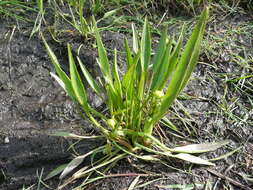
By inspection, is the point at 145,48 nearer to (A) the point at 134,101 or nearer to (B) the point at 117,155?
(A) the point at 134,101

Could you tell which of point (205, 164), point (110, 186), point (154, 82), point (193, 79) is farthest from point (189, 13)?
point (110, 186)

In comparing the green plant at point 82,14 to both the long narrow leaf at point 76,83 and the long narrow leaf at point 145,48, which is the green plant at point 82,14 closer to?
the long narrow leaf at point 145,48

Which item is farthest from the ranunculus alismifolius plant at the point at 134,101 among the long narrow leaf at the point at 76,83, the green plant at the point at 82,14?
the green plant at the point at 82,14

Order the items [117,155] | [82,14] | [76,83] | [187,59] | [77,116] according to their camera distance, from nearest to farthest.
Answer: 1. [187,59]
2. [76,83]
3. [117,155]
4. [77,116]
5. [82,14]

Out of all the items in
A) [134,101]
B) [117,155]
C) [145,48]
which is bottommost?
[117,155]

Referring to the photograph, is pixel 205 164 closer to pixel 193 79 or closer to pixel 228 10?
pixel 193 79

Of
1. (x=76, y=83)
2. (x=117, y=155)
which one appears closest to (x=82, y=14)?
(x=76, y=83)

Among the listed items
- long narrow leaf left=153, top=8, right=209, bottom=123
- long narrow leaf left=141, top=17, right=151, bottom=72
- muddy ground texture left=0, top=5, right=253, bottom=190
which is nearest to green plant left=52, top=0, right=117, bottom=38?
muddy ground texture left=0, top=5, right=253, bottom=190

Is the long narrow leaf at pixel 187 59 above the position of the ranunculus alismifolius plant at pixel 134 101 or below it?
above
